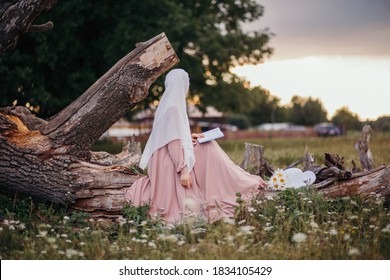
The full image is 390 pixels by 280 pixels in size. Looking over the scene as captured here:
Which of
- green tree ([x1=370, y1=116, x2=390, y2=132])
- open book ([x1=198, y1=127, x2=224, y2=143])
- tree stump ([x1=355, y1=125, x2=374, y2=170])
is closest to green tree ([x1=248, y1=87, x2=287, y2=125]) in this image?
green tree ([x1=370, y1=116, x2=390, y2=132])

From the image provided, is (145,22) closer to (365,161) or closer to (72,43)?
(72,43)

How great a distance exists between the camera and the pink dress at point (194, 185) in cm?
546

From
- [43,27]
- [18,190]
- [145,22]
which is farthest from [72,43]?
[18,190]

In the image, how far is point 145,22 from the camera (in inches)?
562

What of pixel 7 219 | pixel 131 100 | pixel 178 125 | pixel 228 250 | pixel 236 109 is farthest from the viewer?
pixel 236 109

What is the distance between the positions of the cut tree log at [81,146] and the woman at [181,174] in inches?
11.2

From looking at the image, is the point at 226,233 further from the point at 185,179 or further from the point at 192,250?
the point at 185,179

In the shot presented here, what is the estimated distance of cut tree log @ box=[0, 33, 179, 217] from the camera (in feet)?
18.5

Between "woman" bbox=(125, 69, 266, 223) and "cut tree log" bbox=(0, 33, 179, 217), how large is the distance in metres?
0.28

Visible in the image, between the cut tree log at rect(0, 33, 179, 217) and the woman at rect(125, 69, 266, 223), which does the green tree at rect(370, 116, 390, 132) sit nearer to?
the woman at rect(125, 69, 266, 223)

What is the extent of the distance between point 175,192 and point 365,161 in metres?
3.92

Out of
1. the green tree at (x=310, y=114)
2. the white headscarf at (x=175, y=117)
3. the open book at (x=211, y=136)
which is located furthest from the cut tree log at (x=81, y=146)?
the green tree at (x=310, y=114)

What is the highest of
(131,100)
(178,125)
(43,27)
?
(43,27)

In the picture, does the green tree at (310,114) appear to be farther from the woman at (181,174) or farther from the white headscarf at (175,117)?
the white headscarf at (175,117)
